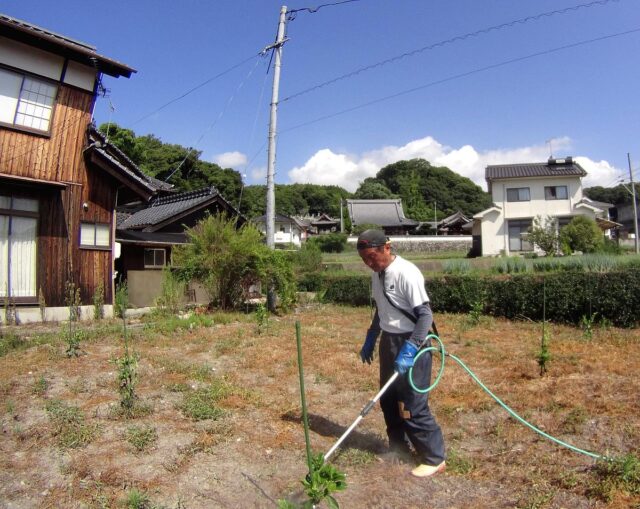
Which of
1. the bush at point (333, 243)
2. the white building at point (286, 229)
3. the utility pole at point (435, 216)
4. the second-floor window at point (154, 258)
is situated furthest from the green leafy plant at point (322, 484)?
the white building at point (286, 229)

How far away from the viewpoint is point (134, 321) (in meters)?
8.77

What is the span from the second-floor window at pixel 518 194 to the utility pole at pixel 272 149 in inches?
797

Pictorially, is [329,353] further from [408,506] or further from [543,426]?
[408,506]

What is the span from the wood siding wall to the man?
25.3ft

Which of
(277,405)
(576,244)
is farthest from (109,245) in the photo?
(576,244)

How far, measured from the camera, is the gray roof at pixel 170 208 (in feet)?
46.5

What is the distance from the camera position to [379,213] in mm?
43844

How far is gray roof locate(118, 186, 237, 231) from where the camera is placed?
1418 centimetres

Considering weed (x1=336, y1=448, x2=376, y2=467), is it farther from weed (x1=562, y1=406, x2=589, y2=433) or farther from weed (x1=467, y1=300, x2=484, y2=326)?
weed (x1=467, y1=300, x2=484, y2=326)

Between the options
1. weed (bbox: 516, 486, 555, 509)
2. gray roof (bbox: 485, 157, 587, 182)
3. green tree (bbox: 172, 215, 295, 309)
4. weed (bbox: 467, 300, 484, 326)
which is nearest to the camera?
weed (bbox: 516, 486, 555, 509)

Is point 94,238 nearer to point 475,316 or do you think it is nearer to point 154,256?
point 154,256

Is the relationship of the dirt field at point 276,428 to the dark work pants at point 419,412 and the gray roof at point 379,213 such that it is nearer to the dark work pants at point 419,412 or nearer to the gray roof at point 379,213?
the dark work pants at point 419,412

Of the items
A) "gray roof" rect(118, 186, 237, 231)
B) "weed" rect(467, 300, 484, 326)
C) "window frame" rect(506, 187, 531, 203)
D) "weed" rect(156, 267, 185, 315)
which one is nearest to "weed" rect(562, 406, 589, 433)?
"weed" rect(467, 300, 484, 326)

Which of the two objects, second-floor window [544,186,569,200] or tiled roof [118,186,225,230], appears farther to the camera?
second-floor window [544,186,569,200]
